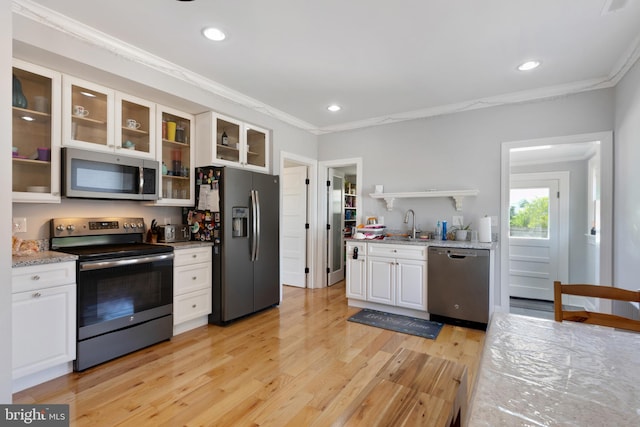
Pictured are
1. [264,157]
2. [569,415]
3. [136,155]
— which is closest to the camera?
[569,415]

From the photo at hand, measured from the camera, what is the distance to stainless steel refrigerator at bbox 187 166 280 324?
3.25 meters

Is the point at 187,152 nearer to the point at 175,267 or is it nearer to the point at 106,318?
the point at 175,267

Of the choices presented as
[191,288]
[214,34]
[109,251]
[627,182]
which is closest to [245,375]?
[191,288]

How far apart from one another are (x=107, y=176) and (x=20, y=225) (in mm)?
700

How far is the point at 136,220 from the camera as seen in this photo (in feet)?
10.3

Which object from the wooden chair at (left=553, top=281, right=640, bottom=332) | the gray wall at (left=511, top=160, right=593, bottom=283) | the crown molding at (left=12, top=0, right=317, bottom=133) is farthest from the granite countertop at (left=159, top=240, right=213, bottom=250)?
the gray wall at (left=511, top=160, right=593, bottom=283)

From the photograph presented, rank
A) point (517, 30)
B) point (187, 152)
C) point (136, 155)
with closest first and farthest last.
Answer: point (517, 30) → point (136, 155) → point (187, 152)

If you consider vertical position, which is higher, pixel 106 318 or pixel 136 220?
pixel 136 220

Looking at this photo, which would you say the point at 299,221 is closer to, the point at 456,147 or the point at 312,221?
the point at 312,221

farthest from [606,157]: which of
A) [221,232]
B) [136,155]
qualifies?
[136,155]

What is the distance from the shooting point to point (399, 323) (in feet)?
11.2

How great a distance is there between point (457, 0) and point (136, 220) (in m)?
3.34

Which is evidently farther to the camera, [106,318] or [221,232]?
[221,232]

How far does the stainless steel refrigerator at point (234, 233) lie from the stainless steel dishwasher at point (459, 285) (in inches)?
77.0
